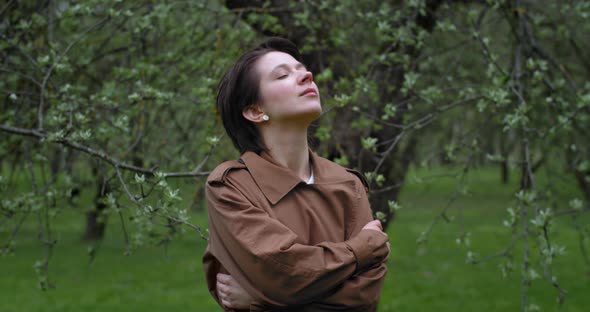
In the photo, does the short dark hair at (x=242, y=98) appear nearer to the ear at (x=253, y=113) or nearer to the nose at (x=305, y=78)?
the ear at (x=253, y=113)

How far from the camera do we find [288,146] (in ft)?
7.36

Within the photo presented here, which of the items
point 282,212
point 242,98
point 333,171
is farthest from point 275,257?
point 242,98

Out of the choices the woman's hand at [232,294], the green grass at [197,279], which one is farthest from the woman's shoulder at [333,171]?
the green grass at [197,279]

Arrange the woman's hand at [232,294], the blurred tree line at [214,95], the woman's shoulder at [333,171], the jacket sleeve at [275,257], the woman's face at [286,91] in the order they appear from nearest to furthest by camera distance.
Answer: the jacket sleeve at [275,257]
the woman's hand at [232,294]
the woman's face at [286,91]
the woman's shoulder at [333,171]
the blurred tree line at [214,95]

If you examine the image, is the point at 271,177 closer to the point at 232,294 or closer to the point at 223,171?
the point at 223,171

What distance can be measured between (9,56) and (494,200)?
19.6 meters

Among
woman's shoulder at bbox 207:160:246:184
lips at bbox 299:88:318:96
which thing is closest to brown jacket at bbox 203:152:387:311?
woman's shoulder at bbox 207:160:246:184

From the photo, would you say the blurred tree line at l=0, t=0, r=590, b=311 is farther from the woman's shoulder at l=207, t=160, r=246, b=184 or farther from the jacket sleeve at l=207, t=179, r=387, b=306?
the jacket sleeve at l=207, t=179, r=387, b=306

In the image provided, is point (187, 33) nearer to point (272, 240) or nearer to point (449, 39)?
point (272, 240)

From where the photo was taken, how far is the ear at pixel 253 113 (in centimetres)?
224

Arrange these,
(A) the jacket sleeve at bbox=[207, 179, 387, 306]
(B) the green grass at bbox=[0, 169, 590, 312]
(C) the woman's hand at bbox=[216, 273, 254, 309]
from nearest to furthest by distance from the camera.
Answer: (A) the jacket sleeve at bbox=[207, 179, 387, 306]
(C) the woman's hand at bbox=[216, 273, 254, 309]
(B) the green grass at bbox=[0, 169, 590, 312]

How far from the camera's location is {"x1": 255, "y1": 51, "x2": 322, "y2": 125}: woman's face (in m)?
2.17

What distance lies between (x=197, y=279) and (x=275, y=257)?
7.77 meters

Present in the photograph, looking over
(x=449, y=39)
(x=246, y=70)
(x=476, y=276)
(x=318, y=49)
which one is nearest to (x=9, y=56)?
(x=318, y=49)
